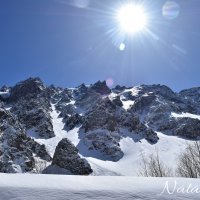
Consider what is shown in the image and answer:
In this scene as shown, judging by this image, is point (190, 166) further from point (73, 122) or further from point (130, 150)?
point (73, 122)

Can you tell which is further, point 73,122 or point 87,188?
point 73,122

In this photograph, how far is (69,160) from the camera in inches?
2982

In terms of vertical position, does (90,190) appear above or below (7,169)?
below

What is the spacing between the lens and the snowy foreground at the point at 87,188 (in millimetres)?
7211

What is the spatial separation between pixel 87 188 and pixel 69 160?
69217 millimetres

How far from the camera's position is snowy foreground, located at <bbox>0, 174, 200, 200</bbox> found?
7211mm

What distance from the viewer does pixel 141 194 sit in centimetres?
791

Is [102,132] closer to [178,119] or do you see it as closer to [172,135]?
[172,135]

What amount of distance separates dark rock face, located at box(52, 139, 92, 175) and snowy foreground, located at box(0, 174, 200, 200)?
219 feet

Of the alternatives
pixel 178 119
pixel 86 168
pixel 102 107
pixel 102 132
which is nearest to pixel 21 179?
pixel 86 168

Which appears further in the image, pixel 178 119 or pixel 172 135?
pixel 178 119

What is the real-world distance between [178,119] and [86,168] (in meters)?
103

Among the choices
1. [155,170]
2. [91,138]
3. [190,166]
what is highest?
[91,138]

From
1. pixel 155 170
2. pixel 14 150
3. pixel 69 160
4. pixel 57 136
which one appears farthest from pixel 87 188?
pixel 57 136
